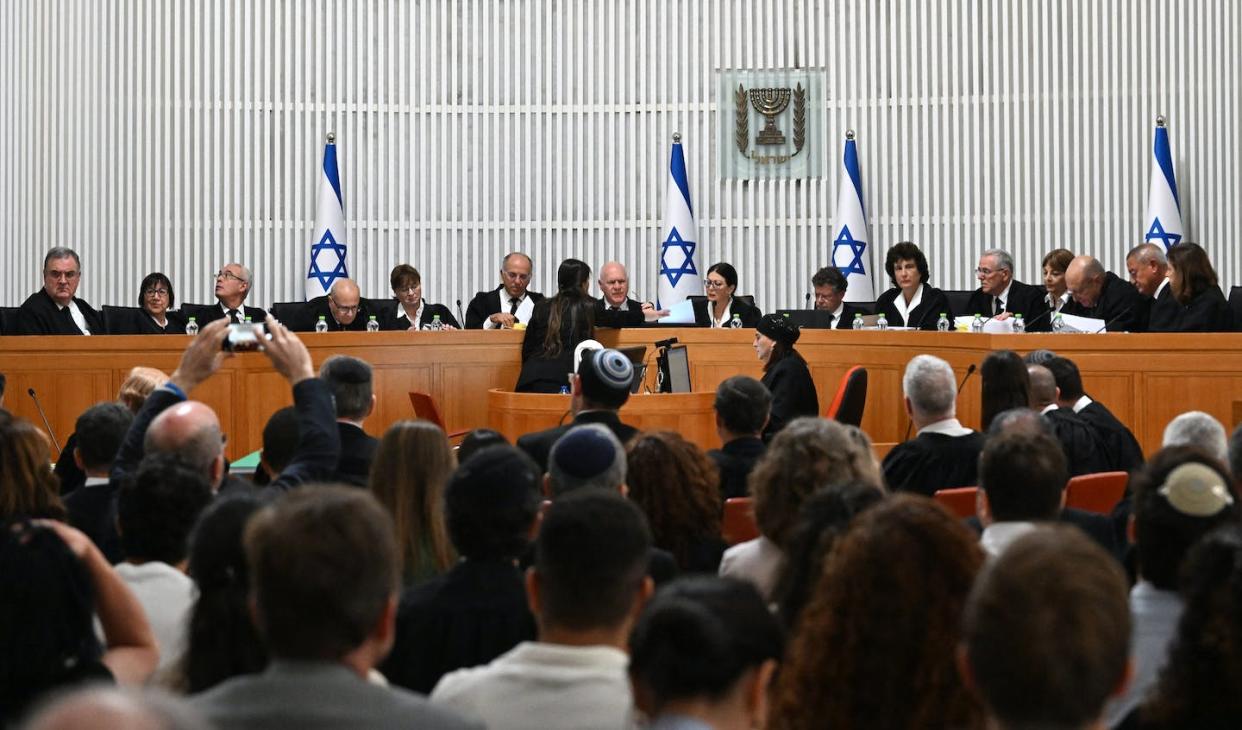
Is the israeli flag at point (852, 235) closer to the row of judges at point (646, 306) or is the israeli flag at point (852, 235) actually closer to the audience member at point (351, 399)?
the row of judges at point (646, 306)

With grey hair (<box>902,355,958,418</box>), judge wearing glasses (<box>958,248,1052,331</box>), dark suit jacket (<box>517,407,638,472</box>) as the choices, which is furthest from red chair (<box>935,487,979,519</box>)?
judge wearing glasses (<box>958,248,1052,331</box>)

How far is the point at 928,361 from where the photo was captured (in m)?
5.97

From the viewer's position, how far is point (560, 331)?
399 inches

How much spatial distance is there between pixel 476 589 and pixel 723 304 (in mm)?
8353

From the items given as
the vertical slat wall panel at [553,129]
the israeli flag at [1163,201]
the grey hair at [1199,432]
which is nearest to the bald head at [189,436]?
the grey hair at [1199,432]

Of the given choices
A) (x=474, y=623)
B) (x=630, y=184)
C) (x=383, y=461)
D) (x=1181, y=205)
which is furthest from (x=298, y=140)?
(x=474, y=623)

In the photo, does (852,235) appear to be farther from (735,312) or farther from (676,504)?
(676,504)

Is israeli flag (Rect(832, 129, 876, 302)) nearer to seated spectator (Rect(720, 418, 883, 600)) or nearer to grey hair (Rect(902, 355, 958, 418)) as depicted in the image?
grey hair (Rect(902, 355, 958, 418))

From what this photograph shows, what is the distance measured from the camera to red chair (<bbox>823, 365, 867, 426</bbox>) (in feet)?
27.9

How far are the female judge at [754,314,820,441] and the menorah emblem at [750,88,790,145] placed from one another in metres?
5.30

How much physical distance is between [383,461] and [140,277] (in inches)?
410

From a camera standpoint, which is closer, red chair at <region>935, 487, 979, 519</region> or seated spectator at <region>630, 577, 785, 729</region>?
seated spectator at <region>630, 577, 785, 729</region>

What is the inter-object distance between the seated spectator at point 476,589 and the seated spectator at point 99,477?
4.62ft

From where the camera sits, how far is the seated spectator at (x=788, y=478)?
3699mm
